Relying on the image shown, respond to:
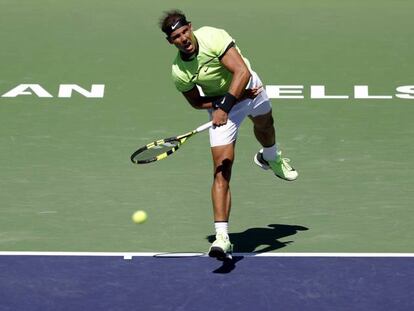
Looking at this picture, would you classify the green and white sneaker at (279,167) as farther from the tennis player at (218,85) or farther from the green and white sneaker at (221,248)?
the green and white sneaker at (221,248)

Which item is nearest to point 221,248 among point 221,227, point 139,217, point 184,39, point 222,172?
point 221,227

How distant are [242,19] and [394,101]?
4075 mm

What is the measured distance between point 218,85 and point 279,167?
177cm

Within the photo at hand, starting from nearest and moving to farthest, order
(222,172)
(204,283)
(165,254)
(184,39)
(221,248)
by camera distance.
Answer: (204,283) → (221,248) → (184,39) → (222,172) → (165,254)

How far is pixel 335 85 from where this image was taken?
2030 cm

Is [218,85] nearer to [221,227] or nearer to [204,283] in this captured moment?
[221,227]

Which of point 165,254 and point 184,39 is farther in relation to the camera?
point 165,254

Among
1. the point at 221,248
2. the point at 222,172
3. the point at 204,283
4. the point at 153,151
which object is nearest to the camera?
Answer: the point at 204,283

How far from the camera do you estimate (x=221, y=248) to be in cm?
1399

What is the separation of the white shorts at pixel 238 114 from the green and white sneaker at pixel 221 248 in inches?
39.3

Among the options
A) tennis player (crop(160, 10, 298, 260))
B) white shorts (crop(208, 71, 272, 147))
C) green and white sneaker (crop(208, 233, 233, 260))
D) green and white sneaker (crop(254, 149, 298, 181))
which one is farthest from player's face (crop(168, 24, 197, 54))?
green and white sneaker (crop(254, 149, 298, 181))

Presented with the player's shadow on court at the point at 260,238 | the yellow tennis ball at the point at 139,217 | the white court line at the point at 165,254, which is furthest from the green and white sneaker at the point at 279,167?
the yellow tennis ball at the point at 139,217

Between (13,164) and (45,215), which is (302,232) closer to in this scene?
(45,215)

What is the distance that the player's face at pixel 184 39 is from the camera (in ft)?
Answer: 46.8
